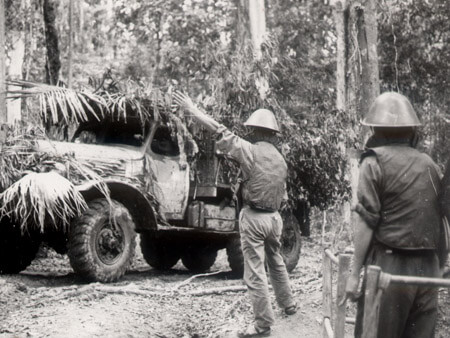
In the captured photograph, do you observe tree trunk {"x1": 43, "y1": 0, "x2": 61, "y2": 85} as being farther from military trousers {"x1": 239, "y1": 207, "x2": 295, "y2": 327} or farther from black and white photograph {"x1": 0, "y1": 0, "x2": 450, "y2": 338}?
military trousers {"x1": 239, "y1": 207, "x2": 295, "y2": 327}

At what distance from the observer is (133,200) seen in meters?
9.37

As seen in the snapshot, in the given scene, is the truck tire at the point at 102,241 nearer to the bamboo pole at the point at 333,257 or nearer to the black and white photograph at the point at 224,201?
the black and white photograph at the point at 224,201

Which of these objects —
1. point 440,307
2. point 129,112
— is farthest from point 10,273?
point 440,307

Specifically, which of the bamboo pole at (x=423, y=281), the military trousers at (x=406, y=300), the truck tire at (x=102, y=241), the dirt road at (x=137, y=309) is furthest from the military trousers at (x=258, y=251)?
the bamboo pole at (x=423, y=281)

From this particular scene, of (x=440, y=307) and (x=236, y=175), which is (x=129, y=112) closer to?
(x=236, y=175)

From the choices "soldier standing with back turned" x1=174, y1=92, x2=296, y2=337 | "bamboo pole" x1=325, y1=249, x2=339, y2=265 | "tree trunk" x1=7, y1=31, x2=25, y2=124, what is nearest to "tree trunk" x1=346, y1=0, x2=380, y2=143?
"soldier standing with back turned" x1=174, y1=92, x2=296, y2=337

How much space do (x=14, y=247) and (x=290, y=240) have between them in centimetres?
380

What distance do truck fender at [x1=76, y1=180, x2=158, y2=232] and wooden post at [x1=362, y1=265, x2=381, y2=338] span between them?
18.7 feet

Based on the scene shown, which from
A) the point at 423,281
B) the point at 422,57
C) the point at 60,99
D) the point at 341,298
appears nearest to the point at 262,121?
the point at 341,298

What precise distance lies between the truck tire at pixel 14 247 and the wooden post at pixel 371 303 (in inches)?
257

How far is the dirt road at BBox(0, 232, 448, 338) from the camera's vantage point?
6.55 metres

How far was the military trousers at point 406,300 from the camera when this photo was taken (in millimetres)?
3740

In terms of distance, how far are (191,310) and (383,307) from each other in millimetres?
4270

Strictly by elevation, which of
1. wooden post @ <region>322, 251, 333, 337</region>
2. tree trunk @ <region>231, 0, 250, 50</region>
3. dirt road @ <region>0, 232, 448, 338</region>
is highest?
tree trunk @ <region>231, 0, 250, 50</region>
